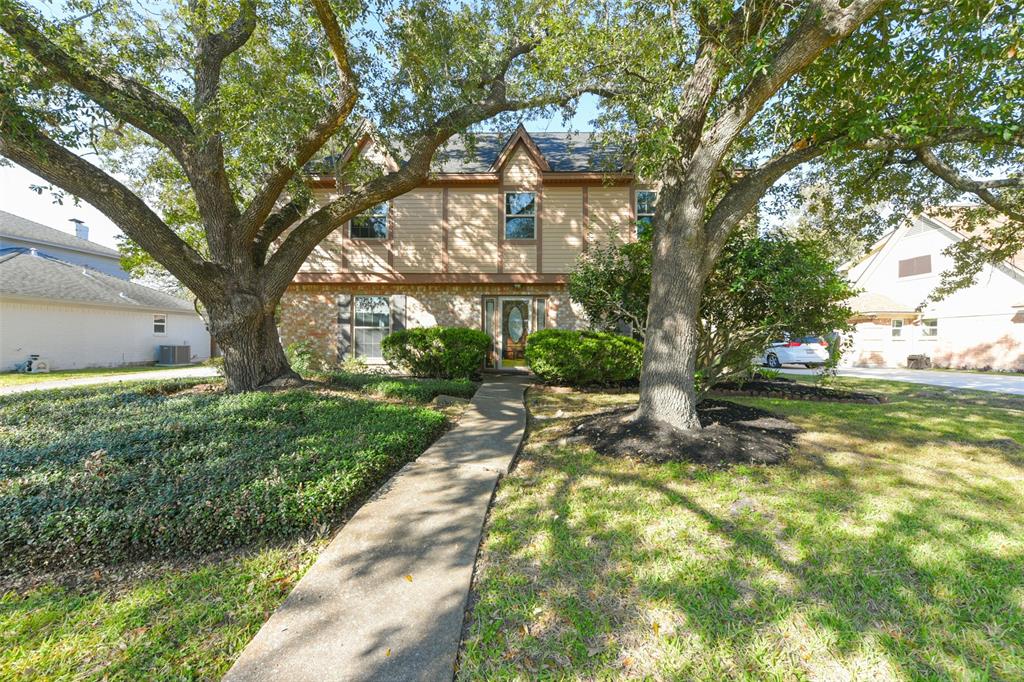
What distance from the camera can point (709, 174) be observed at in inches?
182

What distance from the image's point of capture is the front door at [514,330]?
1171 centimetres

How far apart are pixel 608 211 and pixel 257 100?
8599 millimetres

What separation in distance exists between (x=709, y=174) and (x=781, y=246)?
214cm

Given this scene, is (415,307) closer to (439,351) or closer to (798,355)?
(439,351)

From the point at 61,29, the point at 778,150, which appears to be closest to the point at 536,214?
the point at 778,150

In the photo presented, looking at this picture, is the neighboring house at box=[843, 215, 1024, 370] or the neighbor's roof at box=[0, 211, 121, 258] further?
the neighbor's roof at box=[0, 211, 121, 258]

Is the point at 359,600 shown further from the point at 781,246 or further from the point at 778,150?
the point at 778,150

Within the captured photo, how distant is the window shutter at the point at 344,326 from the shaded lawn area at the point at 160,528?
23.6 feet

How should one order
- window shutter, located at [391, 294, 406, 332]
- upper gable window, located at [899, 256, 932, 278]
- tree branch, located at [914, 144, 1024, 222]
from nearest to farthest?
tree branch, located at [914, 144, 1024, 222] → window shutter, located at [391, 294, 406, 332] → upper gable window, located at [899, 256, 932, 278]

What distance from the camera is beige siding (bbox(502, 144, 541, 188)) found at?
1142 centimetres

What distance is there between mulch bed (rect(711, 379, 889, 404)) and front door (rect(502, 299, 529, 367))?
5212 mm

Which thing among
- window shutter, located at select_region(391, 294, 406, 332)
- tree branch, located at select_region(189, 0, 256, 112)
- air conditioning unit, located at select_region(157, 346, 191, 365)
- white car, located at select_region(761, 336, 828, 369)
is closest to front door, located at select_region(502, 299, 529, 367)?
window shutter, located at select_region(391, 294, 406, 332)

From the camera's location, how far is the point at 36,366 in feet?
42.3

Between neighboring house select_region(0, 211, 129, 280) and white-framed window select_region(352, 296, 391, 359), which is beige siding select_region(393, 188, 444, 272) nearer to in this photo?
white-framed window select_region(352, 296, 391, 359)
